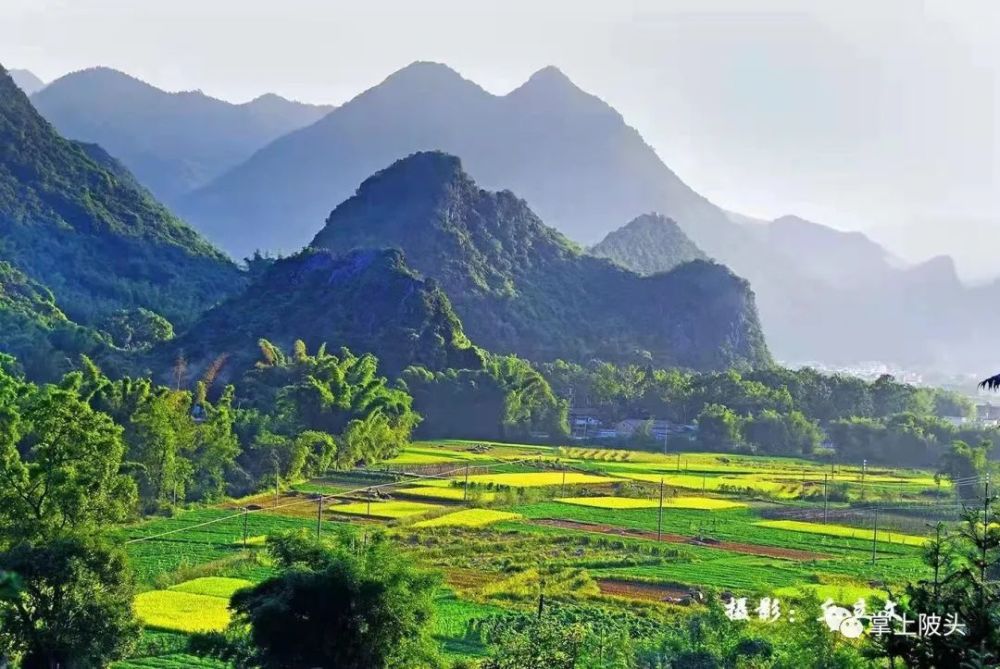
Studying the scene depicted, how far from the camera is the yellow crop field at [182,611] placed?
18.5 m

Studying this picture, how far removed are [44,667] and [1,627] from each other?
83cm

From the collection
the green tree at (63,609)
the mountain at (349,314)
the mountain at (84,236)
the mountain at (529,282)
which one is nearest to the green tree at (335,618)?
the green tree at (63,609)

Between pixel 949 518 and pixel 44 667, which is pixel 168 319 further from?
pixel 44 667

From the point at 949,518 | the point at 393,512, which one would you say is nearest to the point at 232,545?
the point at 393,512

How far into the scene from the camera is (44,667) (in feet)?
46.6

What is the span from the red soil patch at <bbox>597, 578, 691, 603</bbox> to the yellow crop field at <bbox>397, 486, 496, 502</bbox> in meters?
12.2

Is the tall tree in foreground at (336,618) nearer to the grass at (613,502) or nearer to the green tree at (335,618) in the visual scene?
the green tree at (335,618)

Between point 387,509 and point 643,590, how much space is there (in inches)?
472

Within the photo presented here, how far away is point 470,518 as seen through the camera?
107 feet

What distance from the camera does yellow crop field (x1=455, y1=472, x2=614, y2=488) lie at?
3995 cm

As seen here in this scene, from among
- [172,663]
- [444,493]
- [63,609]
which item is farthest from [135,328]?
[63,609]

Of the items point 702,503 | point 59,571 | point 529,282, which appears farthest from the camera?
point 529,282

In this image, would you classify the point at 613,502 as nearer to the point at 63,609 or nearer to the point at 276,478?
the point at 276,478

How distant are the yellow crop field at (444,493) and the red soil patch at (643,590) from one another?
481 inches
